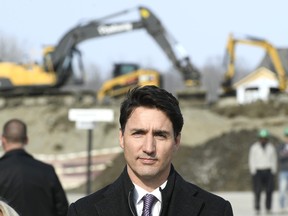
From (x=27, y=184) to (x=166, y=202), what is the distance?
11.4ft

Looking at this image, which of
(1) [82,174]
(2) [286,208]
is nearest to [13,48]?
(1) [82,174]

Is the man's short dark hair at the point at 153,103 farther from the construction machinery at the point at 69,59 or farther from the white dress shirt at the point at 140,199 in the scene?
the construction machinery at the point at 69,59

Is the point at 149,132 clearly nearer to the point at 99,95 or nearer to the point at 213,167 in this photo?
the point at 213,167

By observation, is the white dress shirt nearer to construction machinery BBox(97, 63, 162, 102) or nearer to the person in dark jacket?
the person in dark jacket

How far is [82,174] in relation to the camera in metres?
37.7

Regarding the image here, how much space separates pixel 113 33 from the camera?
50969mm

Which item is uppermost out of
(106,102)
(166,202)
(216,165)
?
(166,202)

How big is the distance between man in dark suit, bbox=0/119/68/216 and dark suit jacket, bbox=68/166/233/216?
329 centimetres

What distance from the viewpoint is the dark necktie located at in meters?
3.79

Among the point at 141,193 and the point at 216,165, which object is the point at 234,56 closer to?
the point at 216,165

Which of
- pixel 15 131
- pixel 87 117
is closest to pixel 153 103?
pixel 15 131

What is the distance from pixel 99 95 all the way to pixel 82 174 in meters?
17.3

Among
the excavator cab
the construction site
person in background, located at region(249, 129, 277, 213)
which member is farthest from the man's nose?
the excavator cab

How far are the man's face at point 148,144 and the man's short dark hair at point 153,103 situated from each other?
0.06ft
